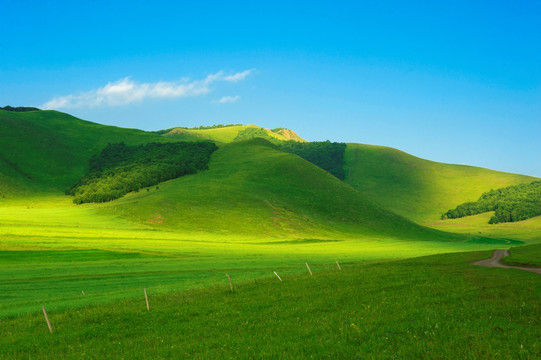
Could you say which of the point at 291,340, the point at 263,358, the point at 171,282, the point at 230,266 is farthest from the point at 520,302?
the point at 230,266

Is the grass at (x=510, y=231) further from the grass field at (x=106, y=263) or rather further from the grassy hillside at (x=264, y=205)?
the grass field at (x=106, y=263)

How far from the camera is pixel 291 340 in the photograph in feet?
58.0

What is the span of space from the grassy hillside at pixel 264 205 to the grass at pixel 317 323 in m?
87.9

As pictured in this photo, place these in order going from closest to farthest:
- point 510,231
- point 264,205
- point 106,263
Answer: point 106,263 → point 264,205 → point 510,231

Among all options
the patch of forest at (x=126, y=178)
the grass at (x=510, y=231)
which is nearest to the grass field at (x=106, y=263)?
the patch of forest at (x=126, y=178)

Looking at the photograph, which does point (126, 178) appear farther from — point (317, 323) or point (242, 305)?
point (317, 323)

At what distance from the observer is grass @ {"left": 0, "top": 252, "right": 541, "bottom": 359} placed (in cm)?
1571

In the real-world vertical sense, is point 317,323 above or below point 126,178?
below

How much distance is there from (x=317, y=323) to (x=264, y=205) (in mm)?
121696

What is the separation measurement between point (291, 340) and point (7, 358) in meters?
12.2

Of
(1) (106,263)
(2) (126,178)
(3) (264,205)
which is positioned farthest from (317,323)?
(2) (126,178)

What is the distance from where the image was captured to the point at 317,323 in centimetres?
2002

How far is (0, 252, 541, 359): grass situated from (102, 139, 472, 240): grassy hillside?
288 ft

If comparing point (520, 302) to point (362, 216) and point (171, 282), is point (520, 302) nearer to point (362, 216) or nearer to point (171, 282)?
point (171, 282)
